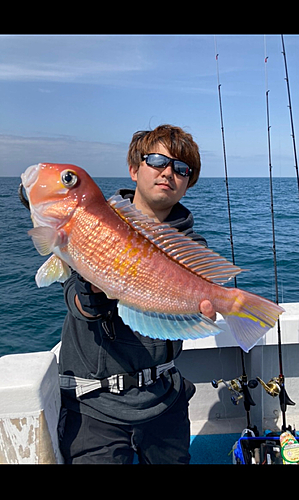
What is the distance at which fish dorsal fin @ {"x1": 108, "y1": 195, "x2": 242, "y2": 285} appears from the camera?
1.70 metres

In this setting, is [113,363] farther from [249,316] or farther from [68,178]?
[68,178]

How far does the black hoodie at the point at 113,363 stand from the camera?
2.13 metres

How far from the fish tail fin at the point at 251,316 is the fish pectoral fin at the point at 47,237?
84cm

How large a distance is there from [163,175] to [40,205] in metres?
0.87

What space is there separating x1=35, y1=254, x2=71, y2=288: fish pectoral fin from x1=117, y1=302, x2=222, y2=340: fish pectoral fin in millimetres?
308

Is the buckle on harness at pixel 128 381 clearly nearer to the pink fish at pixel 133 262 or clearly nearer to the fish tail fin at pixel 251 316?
the pink fish at pixel 133 262

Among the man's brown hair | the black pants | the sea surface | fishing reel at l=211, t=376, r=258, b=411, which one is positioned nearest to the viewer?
the black pants

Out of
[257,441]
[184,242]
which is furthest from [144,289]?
[257,441]

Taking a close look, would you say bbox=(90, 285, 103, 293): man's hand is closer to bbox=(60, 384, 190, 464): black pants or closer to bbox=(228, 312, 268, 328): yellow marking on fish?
bbox=(228, 312, 268, 328): yellow marking on fish

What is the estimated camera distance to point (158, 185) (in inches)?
86.4

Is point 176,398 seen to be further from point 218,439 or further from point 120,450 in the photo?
point 218,439

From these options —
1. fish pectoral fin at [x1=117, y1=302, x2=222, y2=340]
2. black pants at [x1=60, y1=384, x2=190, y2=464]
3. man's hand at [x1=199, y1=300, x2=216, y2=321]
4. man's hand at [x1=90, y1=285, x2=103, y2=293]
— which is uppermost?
man's hand at [x1=90, y1=285, x2=103, y2=293]

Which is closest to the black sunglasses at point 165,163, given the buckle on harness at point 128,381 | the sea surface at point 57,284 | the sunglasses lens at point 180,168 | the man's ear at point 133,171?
the sunglasses lens at point 180,168

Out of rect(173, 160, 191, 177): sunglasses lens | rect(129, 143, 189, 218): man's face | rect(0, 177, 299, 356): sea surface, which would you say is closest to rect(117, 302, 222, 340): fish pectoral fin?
A: rect(129, 143, 189, 218): man's face
